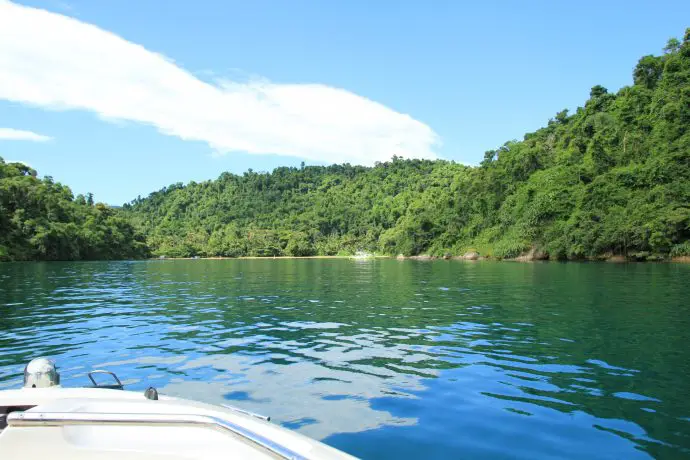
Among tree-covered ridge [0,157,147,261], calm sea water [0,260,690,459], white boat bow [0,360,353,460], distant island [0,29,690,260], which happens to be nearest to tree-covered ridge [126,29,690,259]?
distant island [0,29,690,260]

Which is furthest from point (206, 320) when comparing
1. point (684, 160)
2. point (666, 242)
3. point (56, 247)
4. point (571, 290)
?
point (56, 247)

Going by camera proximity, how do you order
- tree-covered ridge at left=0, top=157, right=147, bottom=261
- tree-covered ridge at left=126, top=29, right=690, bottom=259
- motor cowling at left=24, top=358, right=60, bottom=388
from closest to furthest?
motor cowling at left=24, top=358, right=60, bottom=388 < tree-covered ridge at left=126, top=29, right=690, bottom=259 < tree-covered ridge at left=0, top=157, right=147, bottom=261

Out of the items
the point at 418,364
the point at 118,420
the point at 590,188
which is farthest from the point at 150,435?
the point at 590,188

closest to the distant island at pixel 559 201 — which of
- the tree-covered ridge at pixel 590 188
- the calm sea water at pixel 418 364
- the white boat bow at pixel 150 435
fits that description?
the tree-covered ridge at pixel 590 188

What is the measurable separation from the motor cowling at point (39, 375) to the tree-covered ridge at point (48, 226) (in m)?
96.2

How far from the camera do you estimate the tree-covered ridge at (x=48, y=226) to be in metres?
93.7

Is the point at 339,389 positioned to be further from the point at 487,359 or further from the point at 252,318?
the point at 252,318

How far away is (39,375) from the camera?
19.3ft

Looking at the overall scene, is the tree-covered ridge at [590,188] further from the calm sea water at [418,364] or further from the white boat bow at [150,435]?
the white boat bow at [150,435]

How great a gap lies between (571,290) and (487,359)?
18339mm

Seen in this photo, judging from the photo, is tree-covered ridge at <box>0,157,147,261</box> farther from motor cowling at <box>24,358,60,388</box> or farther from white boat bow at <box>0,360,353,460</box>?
white boat bow at <box>0,360,353,460</box>

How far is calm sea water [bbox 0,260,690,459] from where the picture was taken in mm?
7051

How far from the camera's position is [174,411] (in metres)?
4.29

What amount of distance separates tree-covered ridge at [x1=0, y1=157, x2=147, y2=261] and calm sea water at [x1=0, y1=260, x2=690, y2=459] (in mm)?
85180
